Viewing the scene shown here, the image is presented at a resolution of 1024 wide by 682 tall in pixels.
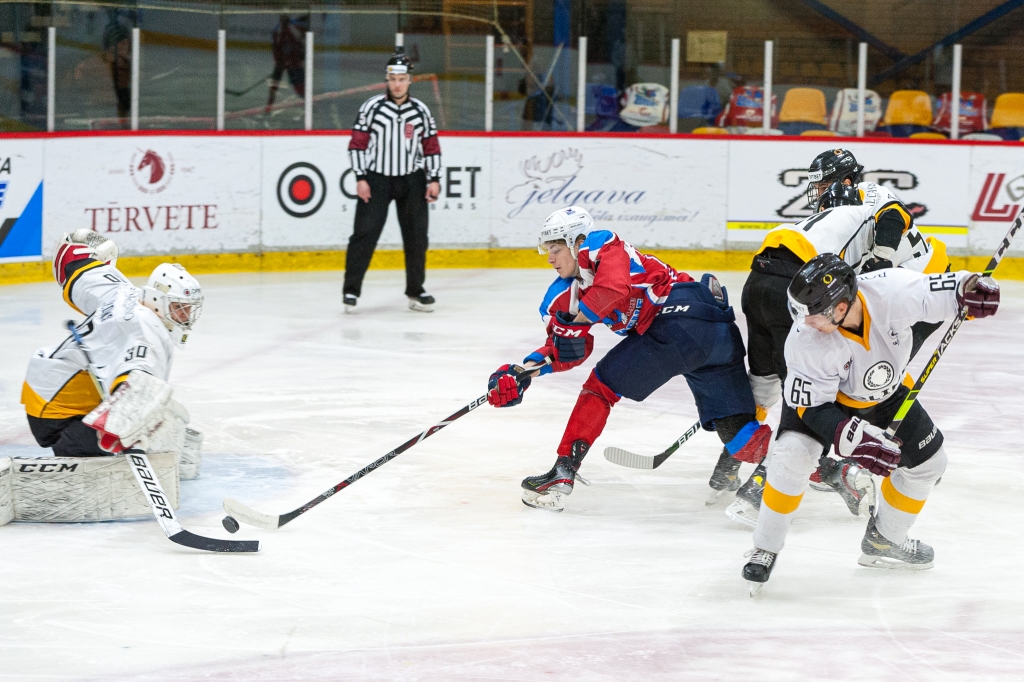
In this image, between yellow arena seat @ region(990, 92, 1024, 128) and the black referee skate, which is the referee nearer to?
the black referee skate

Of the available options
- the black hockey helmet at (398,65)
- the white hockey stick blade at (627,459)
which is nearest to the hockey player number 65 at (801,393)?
the white hockey stick blade at (627,459)

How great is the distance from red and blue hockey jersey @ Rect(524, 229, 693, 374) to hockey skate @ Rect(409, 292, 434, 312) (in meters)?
3.51

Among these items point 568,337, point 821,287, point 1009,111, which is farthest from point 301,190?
point 821,287

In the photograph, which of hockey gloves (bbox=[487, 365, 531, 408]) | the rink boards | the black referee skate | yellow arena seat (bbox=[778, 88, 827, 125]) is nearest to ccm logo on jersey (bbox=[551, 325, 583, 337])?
hockey gloves (bbox=[487, 365, 531, 408])

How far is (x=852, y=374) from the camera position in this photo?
317 cm

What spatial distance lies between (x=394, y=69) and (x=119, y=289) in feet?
12.9

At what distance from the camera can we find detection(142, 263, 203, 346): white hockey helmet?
3.57m

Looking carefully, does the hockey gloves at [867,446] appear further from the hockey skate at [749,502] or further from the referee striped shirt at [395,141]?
the referee striped shirt at [395,141]

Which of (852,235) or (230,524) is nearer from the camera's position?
(230,524)

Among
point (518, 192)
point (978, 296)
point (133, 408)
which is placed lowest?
point (133, 408)

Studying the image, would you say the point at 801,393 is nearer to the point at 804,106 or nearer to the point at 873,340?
the point at 873,340

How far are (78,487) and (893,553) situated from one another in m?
2.14

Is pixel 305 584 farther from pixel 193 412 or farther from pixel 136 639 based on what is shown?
pixel 193 412

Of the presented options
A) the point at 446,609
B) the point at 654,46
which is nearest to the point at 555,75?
the point at 654,46
